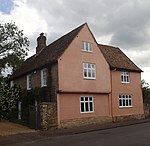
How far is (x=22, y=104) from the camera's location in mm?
29422

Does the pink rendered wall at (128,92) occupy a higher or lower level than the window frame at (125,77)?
lower

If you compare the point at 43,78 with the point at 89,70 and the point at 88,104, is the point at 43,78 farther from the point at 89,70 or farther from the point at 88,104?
the point at 88,104

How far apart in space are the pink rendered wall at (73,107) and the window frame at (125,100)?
3.15 metres

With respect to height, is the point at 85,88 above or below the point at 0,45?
below

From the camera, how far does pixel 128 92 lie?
3231 centimetres

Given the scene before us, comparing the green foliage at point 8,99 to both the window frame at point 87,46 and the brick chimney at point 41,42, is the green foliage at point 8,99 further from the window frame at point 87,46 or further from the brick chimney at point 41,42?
the window frame at point 87,46

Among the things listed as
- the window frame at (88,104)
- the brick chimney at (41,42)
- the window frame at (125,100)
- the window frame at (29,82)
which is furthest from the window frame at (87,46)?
the brick chimney at (41,42)

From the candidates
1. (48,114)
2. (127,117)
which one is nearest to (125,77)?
(127,117)

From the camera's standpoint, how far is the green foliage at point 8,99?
2775 centimetres

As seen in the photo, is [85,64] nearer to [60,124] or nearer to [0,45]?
[60,124]

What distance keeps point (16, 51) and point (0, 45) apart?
172cm

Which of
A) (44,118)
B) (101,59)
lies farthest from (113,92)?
(44,118)

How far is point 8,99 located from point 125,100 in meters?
13.2

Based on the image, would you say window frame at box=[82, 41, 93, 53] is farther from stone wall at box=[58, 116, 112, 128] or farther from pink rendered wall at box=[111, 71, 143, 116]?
stone wall at box=[58, 116, 112, 128]
